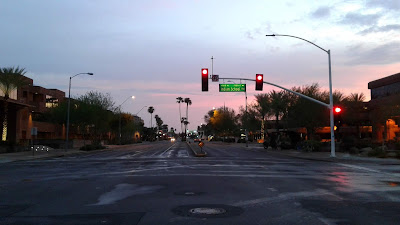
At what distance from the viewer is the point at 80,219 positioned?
8414 millimetres

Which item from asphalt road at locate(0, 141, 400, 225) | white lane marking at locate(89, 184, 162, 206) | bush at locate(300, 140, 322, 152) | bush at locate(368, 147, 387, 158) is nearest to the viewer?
asphalt road at locate(0, 141, 400, 225)

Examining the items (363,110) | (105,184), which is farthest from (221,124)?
(105,184)

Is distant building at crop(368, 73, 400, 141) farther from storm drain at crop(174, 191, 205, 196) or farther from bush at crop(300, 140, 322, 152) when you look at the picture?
storm drain at crop(174, 191, 205, 196)

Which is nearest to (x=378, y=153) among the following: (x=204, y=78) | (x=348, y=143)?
(x=348, y=143)

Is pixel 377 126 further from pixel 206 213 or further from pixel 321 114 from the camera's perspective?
pixel 206 213

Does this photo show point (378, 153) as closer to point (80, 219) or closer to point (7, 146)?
point (80, 219)

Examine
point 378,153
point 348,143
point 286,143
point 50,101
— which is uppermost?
point 50,101

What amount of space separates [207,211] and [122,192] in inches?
167

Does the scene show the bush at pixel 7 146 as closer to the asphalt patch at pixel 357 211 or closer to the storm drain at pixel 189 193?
the storm drain at pixel 189 193

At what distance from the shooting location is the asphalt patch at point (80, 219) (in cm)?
808

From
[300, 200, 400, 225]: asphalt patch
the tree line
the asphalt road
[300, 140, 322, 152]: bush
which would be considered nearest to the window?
the tree line

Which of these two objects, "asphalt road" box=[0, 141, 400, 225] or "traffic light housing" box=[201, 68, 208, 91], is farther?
"traffic light housing" box=[201, 68, 208, 91]

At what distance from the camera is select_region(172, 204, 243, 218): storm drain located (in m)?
8.74

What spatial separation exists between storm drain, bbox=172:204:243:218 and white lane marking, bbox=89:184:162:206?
2388 mm
